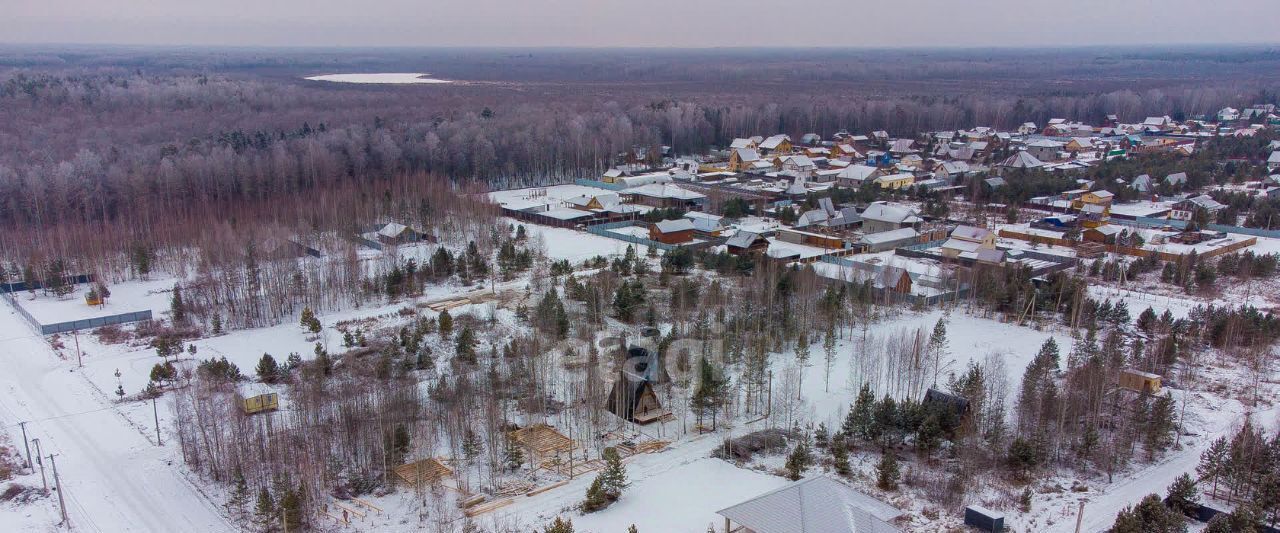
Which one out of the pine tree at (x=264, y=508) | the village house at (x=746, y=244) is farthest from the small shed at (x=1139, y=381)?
the pine tree at (x=264, y=508)

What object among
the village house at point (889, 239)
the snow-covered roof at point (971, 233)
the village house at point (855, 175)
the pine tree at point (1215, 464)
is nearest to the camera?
the pine tree at point (1215, 464)

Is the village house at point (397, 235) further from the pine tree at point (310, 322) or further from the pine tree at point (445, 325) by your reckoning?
the pine tree at point (445, 325)

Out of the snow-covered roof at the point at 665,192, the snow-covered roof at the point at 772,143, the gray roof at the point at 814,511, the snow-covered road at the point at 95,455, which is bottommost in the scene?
the snow-covered road at the point at 95,455

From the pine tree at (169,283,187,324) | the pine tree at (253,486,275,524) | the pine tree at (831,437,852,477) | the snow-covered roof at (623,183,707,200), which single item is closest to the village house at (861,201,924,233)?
the snow-covered roof at (623,183,707,200)

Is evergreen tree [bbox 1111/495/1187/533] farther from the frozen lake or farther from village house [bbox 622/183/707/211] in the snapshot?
the frozen lake

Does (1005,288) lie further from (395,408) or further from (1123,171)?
(1123,171)

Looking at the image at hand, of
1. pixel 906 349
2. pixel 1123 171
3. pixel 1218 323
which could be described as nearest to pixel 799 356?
pixel 906 349
